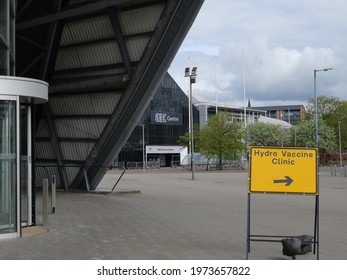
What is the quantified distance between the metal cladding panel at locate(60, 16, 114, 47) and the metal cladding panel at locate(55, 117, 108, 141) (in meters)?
3.30

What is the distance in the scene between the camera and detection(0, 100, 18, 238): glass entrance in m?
9.84

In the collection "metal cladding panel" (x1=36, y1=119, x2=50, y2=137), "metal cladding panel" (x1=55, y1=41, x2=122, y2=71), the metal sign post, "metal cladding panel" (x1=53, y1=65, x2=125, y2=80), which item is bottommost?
the metal sign post

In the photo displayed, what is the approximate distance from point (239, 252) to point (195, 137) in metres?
59.3

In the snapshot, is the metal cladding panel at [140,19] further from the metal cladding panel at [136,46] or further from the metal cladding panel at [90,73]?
the metal cladding panel at [90,73]

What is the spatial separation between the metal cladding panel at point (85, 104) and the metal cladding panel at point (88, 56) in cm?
129

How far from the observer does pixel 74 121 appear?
22.0 m

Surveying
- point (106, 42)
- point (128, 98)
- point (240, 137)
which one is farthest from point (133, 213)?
point (240, 137)

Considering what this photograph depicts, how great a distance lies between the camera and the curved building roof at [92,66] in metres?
17.4

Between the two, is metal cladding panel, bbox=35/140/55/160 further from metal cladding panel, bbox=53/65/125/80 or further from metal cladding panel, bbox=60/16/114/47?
metal cladding panel, bbox=60/16/114/47

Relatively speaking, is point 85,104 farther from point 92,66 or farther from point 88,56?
point 88,56

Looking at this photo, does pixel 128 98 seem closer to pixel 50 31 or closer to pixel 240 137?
pixel 50 31

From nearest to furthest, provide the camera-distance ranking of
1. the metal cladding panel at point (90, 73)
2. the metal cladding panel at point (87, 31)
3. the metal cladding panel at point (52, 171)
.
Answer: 1. the metal cladding panel at point (87, 31)
2. the metal cladding panel at point (90, 73)
3. the metal cladding panel at point (52, 171)

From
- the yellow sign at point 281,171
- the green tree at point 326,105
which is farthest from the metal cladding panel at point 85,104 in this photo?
the green tree at point 326,105

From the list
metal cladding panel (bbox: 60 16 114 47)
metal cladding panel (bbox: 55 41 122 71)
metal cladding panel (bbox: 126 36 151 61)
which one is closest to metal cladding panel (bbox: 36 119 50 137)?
metal cladding panel (bbox: 55 41 122 71)
